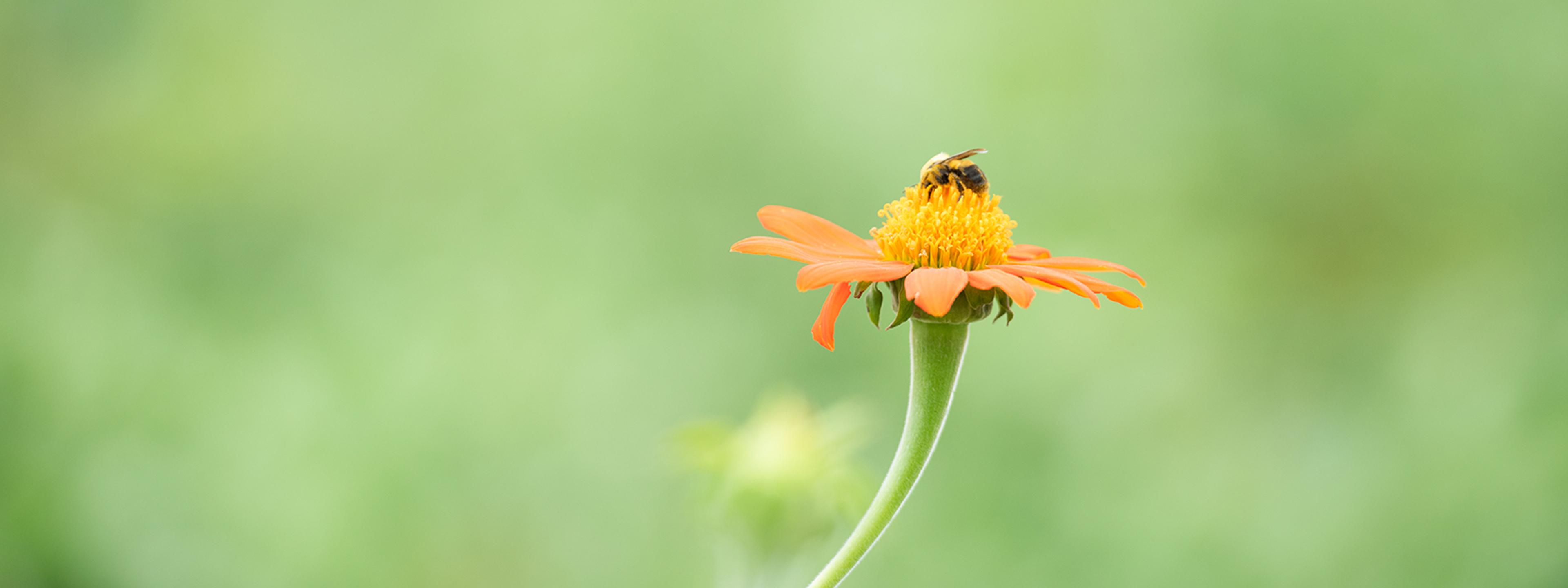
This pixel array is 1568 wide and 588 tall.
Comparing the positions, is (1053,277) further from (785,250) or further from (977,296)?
(785,250)

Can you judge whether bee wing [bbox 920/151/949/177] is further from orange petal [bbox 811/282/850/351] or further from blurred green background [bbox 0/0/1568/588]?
blurred green background [bbox 0/0/1568/588]

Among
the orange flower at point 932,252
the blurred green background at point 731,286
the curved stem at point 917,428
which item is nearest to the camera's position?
the curved stem at point 917,428

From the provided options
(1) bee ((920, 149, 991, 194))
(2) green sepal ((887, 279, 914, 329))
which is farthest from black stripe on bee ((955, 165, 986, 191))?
(2) green sepal ((887, 279, 914, 329))

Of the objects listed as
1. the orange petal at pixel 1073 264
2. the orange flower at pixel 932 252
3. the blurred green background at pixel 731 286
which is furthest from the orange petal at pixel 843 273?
the blurred green background at pixel 731 286

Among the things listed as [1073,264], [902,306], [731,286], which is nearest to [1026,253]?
[1073,264]

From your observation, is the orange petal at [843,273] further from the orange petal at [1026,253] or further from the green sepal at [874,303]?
the orange petal at [1026,253]

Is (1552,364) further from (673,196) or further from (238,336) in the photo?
(238,336)

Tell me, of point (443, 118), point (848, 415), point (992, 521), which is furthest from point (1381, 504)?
point (443, 118)
